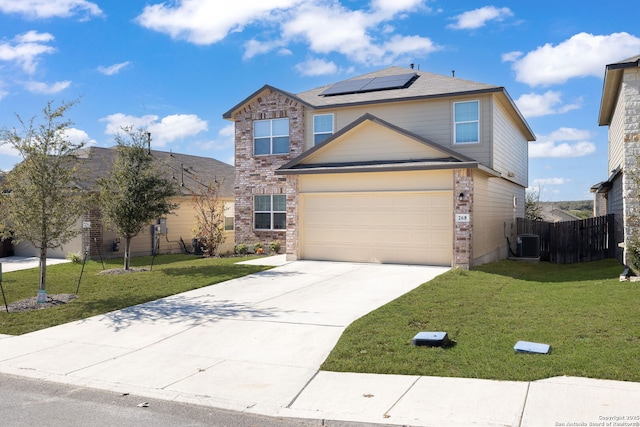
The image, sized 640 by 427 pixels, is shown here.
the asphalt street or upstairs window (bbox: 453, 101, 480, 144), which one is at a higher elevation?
upstairs window (bbox: 453, 101, 480, 144)

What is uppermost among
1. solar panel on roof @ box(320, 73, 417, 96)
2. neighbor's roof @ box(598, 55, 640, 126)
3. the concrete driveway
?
solar panel on roof @ box(320, 73, 417, 96)

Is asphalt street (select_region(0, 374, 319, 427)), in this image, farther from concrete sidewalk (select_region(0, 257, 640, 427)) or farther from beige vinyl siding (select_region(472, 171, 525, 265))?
beige vinyl siding (select_region(472, 171, 525, 265))

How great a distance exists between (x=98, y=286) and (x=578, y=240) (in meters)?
17.7

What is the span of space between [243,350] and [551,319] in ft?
16.3

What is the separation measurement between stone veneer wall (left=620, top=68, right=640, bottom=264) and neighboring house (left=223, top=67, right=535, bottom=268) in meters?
3.80

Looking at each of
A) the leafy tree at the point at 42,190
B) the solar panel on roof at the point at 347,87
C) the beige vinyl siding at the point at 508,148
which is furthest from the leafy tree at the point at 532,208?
the leafy tree at the point at 42,190

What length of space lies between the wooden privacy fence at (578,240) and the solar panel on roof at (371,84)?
28.4 ft

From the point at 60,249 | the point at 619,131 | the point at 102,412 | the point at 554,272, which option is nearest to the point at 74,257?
the point at 60,249

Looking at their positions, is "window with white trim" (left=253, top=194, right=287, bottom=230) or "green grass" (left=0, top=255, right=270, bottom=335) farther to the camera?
"window with white trim" (left=253, top=194, right=287, bottom=230)

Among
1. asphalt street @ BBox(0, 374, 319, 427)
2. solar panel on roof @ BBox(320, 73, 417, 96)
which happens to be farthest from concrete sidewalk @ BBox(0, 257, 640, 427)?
solar panel on roof @ BBox(320, 73, 417, 96)

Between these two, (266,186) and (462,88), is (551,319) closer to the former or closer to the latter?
(462,88)

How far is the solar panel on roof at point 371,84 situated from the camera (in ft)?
66.0

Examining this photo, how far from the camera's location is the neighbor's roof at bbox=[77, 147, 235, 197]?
23766 millimetres

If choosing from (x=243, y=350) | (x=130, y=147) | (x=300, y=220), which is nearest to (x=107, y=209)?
(x=130, y=147)
